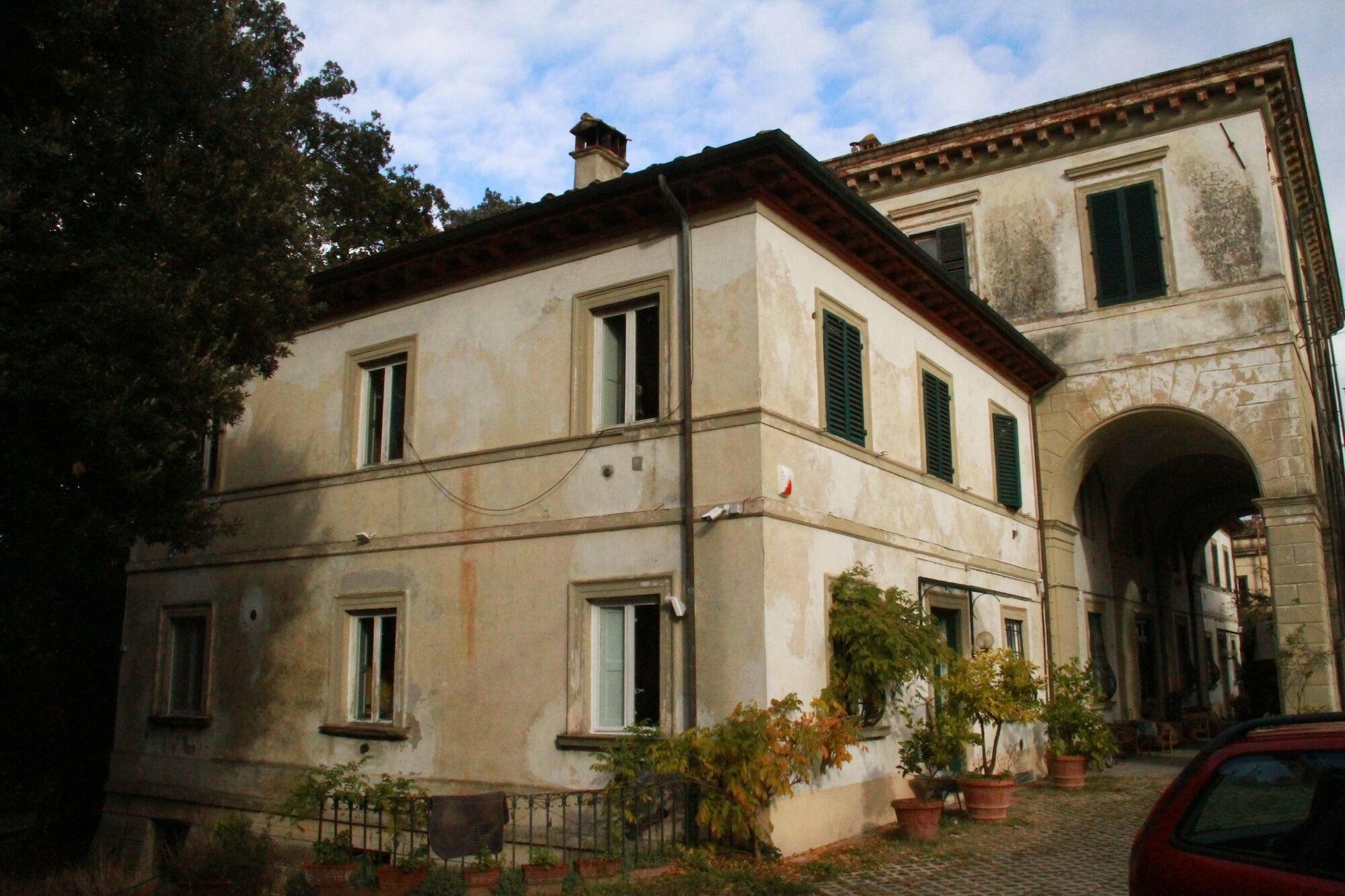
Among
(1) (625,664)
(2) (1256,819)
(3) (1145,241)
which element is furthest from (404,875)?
(3) (1145,241)

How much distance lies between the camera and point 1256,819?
13.6 ft

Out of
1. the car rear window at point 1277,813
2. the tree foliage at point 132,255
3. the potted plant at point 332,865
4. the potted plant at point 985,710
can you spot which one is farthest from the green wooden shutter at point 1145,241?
the car rear window at point 1277,813

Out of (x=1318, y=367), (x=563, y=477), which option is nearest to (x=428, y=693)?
(x=563, y=477)

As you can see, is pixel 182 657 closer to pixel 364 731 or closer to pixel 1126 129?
pixel 364 731

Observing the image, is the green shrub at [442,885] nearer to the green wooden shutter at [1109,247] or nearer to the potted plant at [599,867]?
the potted plant at [599,867]

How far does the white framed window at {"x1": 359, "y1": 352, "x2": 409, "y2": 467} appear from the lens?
13680 millimetres

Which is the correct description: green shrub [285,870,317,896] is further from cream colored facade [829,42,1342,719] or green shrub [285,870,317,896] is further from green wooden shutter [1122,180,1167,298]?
green wooden shutter [1122,180,1167,298]

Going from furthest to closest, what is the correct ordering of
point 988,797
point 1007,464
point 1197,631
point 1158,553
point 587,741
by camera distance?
point 1197,631 < point 1158,553 < point 1007,464 < point 988,797 < point 587,741

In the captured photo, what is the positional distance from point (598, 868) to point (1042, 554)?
11554mm

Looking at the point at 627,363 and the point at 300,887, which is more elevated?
the point at 627,363

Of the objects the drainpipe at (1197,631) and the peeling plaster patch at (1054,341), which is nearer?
the peeling plaster patch at (1054,341)

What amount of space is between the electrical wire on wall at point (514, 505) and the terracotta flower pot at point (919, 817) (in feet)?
14.7

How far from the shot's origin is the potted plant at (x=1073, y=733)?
15.0 m

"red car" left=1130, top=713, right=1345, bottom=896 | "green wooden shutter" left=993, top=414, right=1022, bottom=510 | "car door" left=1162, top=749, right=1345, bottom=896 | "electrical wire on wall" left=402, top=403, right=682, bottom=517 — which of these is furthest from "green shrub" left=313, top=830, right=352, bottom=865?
"green wooden shutter" left=993, top=414, right=1022, bottom=510
